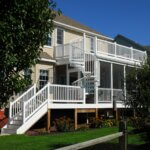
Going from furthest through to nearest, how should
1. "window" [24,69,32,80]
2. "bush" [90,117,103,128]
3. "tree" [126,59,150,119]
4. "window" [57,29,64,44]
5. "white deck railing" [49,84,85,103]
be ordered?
1. "window" [57,29,64,44]
2. "bush" [90,117,103,128]
3. "white deck railing" [49,84,85,103]
4. "tree" [126,59,150,119]
5. "window" [24,69,32,80]

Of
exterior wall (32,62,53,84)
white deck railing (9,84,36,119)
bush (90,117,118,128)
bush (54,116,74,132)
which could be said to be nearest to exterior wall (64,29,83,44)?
exterior wall (32,62,53,84)

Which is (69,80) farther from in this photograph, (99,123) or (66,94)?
(99,123)

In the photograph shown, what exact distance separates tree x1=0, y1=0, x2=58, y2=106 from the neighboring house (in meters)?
9.33

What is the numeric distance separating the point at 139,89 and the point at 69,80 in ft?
42.2

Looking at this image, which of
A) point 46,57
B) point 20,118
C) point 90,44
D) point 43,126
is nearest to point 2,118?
point 20,118

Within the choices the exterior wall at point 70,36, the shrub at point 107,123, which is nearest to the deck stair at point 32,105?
the shrub at point 107,123

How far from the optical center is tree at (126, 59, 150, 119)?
33.3ft

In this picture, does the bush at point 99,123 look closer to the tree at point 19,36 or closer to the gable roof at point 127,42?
the tree at point 19,36

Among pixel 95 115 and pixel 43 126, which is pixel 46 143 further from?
pixel 95 115

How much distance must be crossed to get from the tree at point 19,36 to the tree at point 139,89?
431 centimetres

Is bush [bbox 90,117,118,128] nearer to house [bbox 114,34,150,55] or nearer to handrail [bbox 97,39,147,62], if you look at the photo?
handrail [bbox 97,39,147,62]

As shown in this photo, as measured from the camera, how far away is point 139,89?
34.0ft

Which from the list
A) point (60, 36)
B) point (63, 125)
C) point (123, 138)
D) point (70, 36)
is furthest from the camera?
point (70, 36)

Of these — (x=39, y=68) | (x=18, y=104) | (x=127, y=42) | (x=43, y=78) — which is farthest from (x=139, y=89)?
(x=127, y=42)
